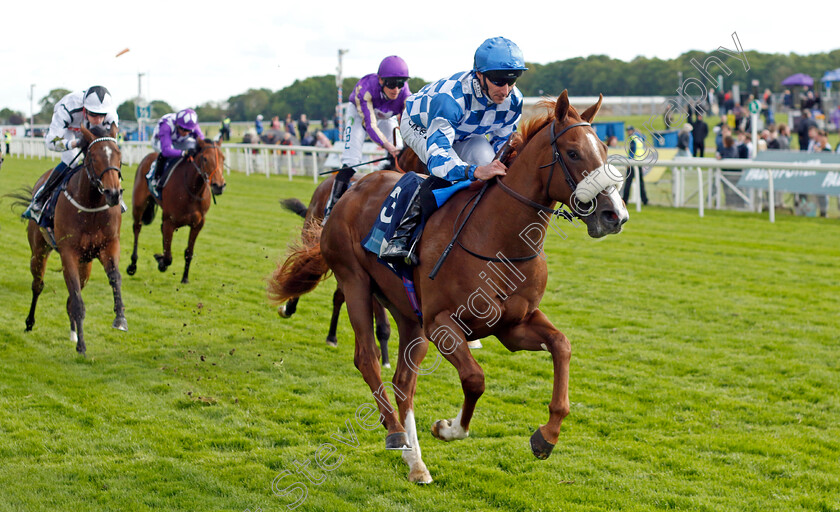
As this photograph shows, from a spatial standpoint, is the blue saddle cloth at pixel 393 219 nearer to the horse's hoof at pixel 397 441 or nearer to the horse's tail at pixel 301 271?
the horse's hoof at pixel 397 441

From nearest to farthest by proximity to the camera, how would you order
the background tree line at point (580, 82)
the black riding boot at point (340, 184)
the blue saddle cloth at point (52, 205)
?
the black riding boot at point (340, 184) < the blue saddle cloth at point (52, 205) < the background tree line at point (580, 82)

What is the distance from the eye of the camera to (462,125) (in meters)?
→ 4.05

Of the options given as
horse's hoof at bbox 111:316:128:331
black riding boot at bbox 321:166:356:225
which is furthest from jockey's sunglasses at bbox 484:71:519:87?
horse's hoof at bbox 111:316:128:331

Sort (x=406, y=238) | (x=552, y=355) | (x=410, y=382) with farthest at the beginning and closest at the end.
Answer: (x=410, y=382), (x=406, y=238), (x=552, y=355)

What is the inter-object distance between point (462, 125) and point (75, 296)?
4.02 meters

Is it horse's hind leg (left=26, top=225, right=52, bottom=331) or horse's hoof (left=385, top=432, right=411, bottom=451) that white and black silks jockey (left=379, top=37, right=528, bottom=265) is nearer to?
horse's hoof (left=385, top=432, right=411, bottom=451)

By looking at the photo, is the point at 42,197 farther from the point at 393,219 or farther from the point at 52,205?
the point at 393,219

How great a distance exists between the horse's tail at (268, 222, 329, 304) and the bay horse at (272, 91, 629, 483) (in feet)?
3.29

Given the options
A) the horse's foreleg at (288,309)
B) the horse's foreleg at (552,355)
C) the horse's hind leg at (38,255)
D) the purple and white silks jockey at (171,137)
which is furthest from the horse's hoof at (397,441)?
the purple and white silks jockey at (171,137)

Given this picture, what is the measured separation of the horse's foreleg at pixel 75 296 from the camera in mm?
6469

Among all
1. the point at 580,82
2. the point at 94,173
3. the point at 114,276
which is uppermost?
the point at 580,82

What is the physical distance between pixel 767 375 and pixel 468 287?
3.28 meters

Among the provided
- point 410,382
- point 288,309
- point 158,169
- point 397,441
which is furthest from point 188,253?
point 397,441

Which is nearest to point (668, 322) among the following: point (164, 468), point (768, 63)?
point (164, 468)
